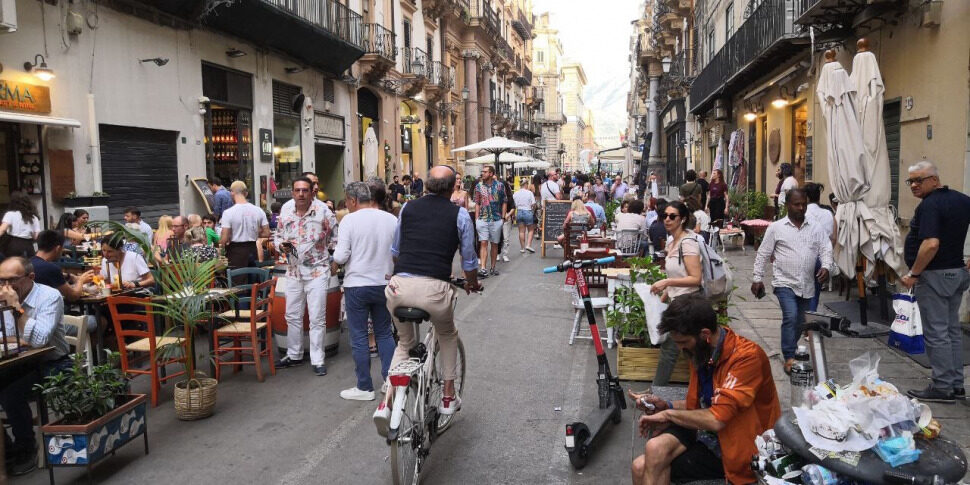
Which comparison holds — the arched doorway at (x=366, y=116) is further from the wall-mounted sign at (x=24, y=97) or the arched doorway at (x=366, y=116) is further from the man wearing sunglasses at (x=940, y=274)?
the man wearing sunglasses at (x=940, y=274)

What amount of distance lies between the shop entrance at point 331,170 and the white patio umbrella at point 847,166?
18.7 m

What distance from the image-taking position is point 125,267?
7270 mm

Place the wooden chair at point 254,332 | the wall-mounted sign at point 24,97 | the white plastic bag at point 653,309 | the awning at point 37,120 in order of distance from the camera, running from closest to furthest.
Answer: the white plastic bag at point 653,309 < the wooden chair at point 254,332 < the awning at point 37,120 < the wall-mounted sign at point 24,97

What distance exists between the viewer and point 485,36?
4119cm

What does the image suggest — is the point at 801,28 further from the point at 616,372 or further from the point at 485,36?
the point at 485,36

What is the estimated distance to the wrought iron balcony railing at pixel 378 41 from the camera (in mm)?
24117

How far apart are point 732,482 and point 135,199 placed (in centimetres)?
1332

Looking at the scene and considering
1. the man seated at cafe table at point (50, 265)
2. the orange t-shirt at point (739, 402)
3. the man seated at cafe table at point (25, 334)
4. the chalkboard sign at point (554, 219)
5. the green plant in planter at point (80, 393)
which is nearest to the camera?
the orange t-shirt at point (739, 402)

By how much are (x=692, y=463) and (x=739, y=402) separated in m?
0.43

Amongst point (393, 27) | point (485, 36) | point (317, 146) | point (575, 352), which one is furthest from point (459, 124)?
point (575, 352)

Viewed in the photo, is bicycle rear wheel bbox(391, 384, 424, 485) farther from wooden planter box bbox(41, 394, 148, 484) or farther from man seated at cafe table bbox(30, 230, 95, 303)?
man seated at cafe table bbox(30, 230, 95, 303)

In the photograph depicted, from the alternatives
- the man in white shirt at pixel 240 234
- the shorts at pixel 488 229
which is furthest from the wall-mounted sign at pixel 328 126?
the man in white shirt at pixel 240 234

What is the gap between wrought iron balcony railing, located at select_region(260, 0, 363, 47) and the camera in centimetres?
1852

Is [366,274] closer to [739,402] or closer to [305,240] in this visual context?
→ [305,240]
